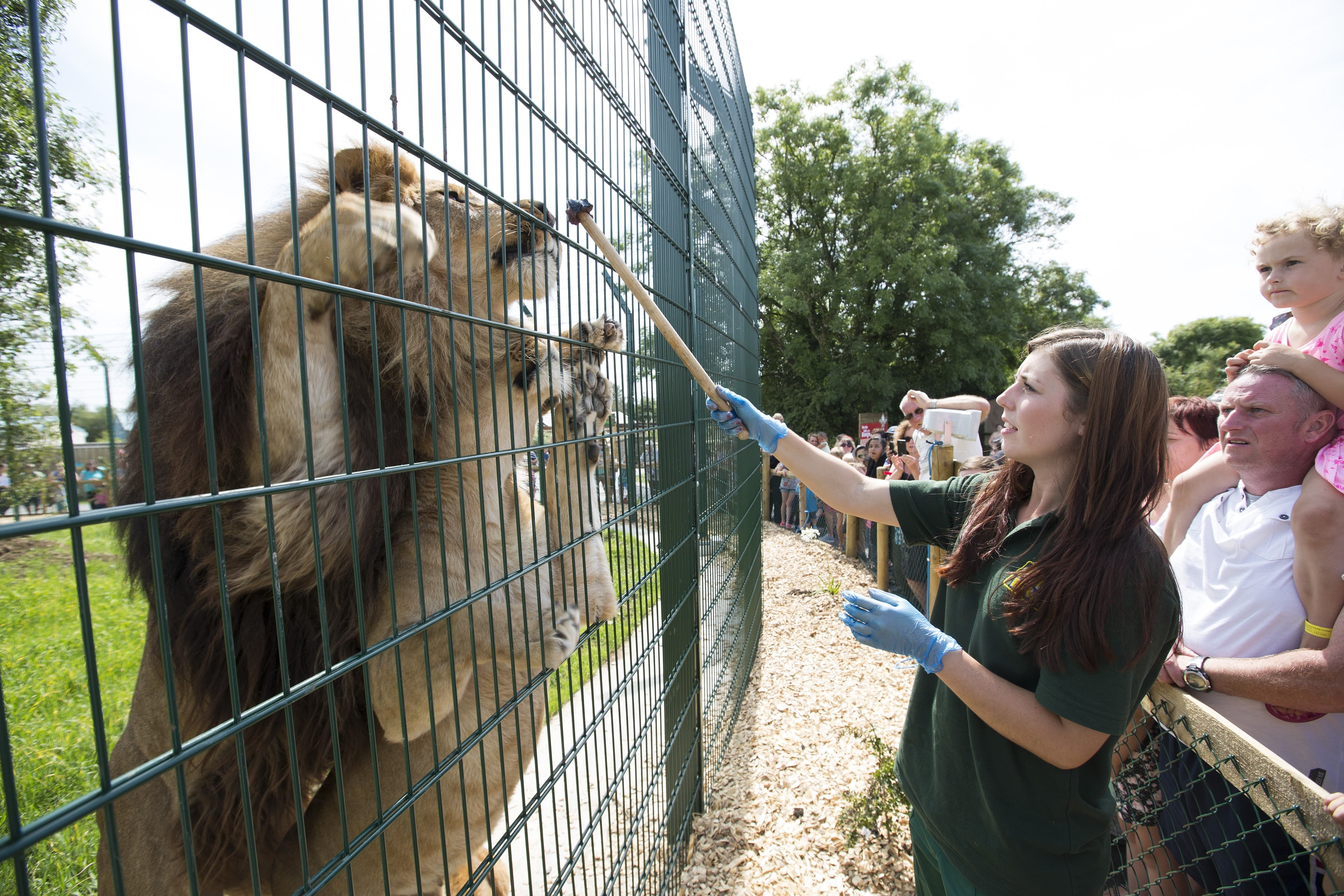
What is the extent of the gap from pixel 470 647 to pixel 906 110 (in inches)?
1035

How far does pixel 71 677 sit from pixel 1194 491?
4605 millimetres

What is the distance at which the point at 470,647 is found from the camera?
1.66 meters

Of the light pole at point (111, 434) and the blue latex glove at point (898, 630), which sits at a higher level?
the light pole at point (111, 434)

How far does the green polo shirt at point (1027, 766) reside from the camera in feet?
5.28

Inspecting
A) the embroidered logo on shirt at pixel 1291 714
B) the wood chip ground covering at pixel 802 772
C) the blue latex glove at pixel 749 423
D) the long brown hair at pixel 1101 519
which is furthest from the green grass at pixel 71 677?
the embroidered logo on shirt at pixel 1291 714

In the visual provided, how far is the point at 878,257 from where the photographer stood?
2072cm

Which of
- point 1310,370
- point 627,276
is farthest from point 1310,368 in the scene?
point 627,276

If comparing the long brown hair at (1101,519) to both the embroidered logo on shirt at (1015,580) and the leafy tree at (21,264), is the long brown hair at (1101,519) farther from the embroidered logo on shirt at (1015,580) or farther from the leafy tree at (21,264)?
the leafy tree at (21,264)

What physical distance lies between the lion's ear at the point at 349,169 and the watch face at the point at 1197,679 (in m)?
3.09

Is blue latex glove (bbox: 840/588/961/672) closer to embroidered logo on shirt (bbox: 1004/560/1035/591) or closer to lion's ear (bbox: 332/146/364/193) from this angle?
embroidered logo on shirt (bbox: 1004/560/1035/591)

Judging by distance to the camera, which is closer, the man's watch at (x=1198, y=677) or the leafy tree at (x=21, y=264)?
the leafy tree at (x=21, y=264)

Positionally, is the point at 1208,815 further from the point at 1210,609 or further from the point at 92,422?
the point at 92,422

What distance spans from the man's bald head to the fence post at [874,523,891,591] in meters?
5.22

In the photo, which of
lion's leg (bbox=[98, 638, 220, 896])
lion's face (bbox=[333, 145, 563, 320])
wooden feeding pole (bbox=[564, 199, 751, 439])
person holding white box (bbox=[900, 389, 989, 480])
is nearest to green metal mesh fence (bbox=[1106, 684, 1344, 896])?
wooden feeding pole (bbox=[564, 199, 751, 439])
